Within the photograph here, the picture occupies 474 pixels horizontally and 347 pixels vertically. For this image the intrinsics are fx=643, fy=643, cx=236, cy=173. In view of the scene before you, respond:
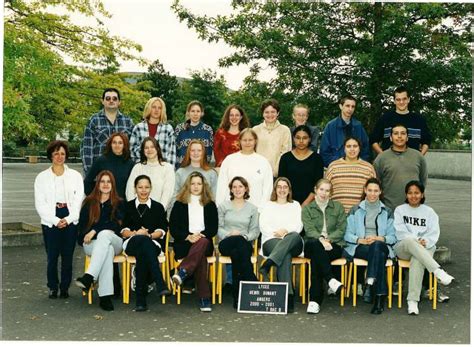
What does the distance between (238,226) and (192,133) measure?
5.24ft

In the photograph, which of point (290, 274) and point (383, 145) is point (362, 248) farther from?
point (383, 145)

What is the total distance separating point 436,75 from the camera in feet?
25.1

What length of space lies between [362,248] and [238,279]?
4.19 ft

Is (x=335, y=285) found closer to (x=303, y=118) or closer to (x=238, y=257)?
(x=238, y=257)

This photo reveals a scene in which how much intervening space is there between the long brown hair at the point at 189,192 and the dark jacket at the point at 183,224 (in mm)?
44

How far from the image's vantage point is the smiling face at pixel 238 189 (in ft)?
21.7

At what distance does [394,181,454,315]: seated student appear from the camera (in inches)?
247

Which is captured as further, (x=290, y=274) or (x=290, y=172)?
(x=290, y=172)

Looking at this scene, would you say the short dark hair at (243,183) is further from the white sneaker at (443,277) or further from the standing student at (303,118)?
the white sneaker at (443,277)

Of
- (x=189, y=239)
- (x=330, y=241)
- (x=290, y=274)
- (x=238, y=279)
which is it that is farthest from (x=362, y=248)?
(x=189, y=239)

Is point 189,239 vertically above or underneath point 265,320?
above

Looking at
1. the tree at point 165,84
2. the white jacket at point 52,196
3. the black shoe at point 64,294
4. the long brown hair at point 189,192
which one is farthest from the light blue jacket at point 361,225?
the tree at point 165,84

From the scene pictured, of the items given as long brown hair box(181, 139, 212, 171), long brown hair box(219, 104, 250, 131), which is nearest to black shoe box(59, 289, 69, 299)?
long brown hair box(181, 139, 212, 171)

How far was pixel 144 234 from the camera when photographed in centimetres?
640
